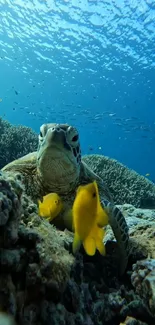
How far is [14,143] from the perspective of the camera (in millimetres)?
7957

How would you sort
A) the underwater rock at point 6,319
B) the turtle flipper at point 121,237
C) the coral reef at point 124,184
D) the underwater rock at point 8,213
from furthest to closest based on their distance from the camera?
the coral reef at point 124,184, the turtle flipper at point 121,237, the underwater rock at point 8,213, the underwater rock at point 6,319

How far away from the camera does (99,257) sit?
2.82 meters

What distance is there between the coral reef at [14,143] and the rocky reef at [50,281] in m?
5.34

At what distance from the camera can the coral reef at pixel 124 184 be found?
24.6 feet

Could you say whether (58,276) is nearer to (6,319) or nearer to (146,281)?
(6,319)

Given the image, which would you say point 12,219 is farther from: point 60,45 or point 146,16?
point 60,45

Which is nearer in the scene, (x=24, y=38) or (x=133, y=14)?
(x=133, y=14)

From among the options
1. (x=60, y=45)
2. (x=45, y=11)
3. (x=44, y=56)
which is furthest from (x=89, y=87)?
(x=45, y=11)

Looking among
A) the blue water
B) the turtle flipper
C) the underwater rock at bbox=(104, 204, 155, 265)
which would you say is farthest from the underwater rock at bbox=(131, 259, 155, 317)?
the blue water

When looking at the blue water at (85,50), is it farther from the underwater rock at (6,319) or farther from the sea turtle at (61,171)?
the underwater rock at (6,319)

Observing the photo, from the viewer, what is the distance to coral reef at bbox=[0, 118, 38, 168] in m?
7.57

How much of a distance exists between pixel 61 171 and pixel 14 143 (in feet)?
16.6

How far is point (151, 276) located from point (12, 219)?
1.37 metres

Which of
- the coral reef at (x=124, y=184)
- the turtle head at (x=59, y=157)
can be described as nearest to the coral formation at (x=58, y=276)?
the turtle head at (x=59, y=157)
